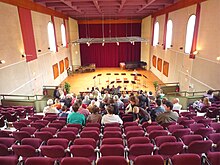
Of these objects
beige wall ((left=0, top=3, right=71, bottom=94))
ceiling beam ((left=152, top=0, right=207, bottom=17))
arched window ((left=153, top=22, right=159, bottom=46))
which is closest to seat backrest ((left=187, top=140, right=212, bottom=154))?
beige wall ((left=0, top=3, right=71, bottom=94))

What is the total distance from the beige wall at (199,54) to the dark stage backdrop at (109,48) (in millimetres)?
10394

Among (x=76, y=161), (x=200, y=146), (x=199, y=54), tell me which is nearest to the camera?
(x=76, y=161)

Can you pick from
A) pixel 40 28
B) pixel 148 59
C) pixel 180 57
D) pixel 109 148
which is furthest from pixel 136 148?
pixel 148 59

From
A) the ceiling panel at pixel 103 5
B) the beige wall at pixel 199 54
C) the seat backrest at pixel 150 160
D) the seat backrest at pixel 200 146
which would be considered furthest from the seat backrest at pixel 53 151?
the ceiling panel at pixel 103 5

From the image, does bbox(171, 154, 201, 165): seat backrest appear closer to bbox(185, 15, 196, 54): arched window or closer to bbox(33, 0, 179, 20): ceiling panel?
bbox(185, 15, 196, 54): arched window

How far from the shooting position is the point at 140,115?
21.6 ft

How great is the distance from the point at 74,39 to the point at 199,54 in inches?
672

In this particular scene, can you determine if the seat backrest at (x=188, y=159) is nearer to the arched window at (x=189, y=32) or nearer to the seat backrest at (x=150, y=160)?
the seat backrest at (x=150, y=160)

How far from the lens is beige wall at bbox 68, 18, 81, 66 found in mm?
24191

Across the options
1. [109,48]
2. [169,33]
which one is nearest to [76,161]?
[169,33]

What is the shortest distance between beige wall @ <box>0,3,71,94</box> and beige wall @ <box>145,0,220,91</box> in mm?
10549

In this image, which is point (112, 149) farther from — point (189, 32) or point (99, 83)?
point (99, 83)

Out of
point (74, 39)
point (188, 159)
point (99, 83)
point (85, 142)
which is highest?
point (74, 39)

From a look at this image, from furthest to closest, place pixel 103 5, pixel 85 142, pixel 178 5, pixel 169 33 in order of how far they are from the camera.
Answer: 1. pixel 169 33
2. pixel 103 5
3. pixel 178 5
4. pixel 85 142
